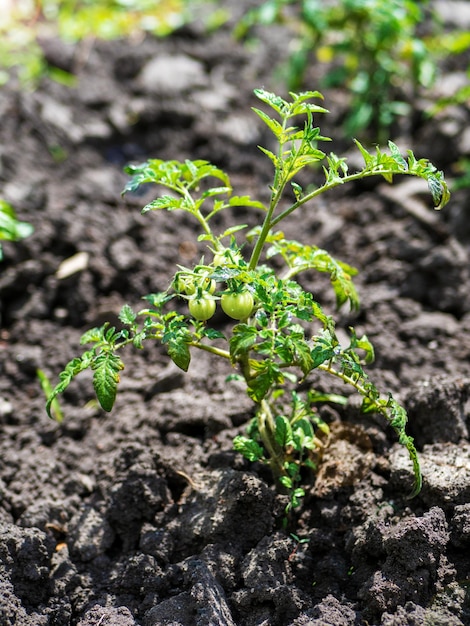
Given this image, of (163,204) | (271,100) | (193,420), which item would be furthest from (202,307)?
(193,420)

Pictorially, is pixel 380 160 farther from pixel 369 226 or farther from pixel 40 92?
pixel 40 92

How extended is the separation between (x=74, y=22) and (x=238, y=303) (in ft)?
13.5

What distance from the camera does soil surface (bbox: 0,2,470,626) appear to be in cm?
189

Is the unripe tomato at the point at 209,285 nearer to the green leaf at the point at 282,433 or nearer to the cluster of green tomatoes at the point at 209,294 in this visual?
the cluster of green tomatoes at the point at 209,294

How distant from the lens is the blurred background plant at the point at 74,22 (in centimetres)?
463

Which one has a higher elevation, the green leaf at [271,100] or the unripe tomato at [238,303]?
the green leaf at [271,100]

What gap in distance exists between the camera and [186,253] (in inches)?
130

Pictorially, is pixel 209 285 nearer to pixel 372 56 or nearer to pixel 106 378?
pixel 106 378

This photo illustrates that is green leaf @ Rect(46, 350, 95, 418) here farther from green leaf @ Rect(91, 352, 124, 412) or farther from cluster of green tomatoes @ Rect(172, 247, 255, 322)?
cluster of green tomatoes @ Rect(172, 247, 255, 322)

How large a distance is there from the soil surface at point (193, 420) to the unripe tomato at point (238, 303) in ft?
1.96

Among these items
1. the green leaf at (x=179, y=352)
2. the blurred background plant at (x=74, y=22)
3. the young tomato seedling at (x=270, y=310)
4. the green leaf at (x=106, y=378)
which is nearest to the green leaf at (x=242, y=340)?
the young tomato seedling at (x=270, y=310)

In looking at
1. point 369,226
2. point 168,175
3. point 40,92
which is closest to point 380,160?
point 168,175

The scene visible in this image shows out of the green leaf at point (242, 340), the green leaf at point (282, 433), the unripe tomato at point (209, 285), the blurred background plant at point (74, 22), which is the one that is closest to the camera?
the green leaf at point (242, 340)

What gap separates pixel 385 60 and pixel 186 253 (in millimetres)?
1703
